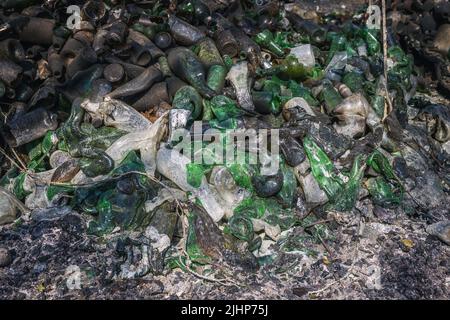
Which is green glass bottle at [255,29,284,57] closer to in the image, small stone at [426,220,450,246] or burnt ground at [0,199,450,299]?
burnt ground at [0,199,450,299]

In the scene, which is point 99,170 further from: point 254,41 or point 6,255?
point 254,41

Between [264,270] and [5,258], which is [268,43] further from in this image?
[5,258]

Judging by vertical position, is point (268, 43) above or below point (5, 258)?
above

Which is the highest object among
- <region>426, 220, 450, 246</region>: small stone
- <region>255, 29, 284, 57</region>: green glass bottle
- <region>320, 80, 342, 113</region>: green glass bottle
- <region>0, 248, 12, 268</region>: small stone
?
<region>255, 29, 284, 57</region>: green glass bottle

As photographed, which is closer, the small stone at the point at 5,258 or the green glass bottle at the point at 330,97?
the small stone at the point at 5,258

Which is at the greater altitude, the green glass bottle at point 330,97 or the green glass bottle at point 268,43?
the green glass bottle at point 268,43

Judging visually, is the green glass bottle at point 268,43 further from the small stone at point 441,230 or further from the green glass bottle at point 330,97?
the small stone at point 441,230

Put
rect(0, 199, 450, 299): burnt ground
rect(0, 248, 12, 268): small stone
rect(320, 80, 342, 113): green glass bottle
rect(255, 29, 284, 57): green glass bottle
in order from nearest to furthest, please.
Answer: rect(0, 199, 450, 299): burnt ground, rect(0, 248, 12, 268): small stone, rect(320, 80, 342, 113): green glass bottle, rect(255, 29, 284, 57): green glass bottle

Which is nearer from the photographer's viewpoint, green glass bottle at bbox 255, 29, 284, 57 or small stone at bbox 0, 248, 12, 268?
small stone at bbox 0, 248, 12, 268

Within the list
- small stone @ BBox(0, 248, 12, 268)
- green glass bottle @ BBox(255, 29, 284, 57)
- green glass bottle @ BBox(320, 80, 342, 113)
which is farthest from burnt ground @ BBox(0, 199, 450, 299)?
green glass bottle @ BBox(255, 29, 284, 57)

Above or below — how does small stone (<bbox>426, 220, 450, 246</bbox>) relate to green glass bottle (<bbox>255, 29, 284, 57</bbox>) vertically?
below

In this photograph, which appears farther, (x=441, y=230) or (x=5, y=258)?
(x=441, y=230)

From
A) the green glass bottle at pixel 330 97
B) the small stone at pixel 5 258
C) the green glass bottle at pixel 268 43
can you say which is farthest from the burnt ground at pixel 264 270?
the green glass bottle at pixel 268 43

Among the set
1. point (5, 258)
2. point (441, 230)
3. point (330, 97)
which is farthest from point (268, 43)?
point (5, 258)
